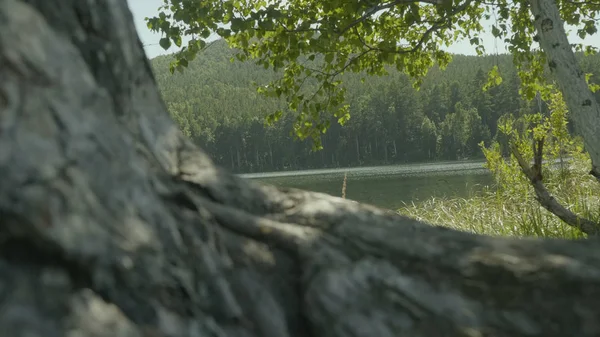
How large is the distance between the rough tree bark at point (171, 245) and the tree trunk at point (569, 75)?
4620 millimetres

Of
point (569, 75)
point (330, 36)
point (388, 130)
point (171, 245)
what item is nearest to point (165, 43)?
point (330, 36)

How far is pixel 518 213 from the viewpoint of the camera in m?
9.72

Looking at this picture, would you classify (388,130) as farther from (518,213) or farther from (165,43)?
(165,43)

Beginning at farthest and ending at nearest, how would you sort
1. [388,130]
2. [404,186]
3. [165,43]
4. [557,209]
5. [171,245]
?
[388,130]
[404,186]
[165,43]
[557,209]
[171,245]

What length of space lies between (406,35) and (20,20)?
817 cm

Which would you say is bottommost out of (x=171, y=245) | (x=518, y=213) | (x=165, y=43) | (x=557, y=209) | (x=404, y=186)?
(x=404, y=186)

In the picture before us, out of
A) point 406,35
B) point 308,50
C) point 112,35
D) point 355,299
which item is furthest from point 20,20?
point 406,35

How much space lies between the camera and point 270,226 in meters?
1.18

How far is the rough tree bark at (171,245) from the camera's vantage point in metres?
0.80

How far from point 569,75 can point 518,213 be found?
508 cm

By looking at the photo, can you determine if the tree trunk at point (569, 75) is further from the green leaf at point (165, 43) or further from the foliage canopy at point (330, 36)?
the green leaf at point (165, 43)

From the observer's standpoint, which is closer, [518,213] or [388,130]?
[518,213]

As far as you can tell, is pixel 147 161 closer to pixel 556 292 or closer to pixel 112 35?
pixel 112 35

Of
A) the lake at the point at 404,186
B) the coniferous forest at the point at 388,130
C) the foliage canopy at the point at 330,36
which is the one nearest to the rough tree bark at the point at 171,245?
the foliage canopy at the point at 330,36
